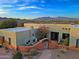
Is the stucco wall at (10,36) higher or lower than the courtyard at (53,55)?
higher

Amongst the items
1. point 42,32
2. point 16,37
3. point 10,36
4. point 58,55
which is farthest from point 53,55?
point 42,32

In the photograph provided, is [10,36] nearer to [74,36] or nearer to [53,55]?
[53,55]

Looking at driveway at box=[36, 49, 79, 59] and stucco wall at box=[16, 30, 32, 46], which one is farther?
stucco wall at box=[16, 30, 32, 46]

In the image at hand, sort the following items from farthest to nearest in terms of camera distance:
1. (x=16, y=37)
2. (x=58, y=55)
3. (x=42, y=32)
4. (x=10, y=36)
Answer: (x=42, y=32) → (x=10, y=36) → (x=16, y=37) → (x=58, y=55)

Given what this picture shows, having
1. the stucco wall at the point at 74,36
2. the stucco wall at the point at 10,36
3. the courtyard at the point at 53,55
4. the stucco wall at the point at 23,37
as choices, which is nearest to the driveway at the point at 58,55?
the courtyard at the point at 53,55

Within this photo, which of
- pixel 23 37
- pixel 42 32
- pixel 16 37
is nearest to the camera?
pixel 16 37

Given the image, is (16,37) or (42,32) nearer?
(16,37)

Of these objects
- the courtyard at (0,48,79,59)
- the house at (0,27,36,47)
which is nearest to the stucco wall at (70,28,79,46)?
the courtyard at (0,48,79,59)

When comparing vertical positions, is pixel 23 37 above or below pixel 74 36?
below

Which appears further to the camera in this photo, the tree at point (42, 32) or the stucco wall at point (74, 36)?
the tree at point (42, 32)

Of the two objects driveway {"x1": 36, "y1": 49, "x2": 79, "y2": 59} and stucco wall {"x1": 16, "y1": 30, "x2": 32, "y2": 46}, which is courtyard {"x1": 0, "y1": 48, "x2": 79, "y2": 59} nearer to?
driveway {"x1": 36, "y1": 49, "x2": 79, "y2": 59}

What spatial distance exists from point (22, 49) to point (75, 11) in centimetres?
2522

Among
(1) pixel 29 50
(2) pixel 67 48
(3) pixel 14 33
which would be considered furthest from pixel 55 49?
(3) pixel 14 33

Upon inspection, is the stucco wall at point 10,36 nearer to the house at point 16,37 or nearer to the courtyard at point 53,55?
the house at point 16,37
